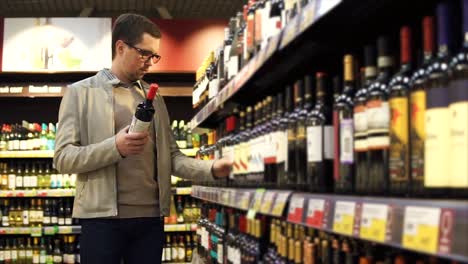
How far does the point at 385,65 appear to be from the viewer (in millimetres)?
1664

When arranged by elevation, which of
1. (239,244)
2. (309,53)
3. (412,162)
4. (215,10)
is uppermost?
(215,10)

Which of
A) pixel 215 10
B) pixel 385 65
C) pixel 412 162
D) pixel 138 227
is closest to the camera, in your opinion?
pixel 412 162

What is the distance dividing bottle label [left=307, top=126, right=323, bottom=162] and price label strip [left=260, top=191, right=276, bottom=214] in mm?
327

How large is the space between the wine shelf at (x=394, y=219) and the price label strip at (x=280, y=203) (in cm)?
1

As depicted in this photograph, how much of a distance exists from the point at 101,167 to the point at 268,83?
0.88 m

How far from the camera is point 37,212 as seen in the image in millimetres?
6961

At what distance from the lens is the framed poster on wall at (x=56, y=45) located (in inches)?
278

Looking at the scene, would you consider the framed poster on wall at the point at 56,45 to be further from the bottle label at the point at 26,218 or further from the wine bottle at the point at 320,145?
the wine bottle at the point at 320,145

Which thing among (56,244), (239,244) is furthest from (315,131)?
(56,244)

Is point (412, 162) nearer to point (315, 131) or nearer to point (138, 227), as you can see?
point (315, 131)

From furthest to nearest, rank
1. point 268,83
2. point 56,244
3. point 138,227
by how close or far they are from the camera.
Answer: point 56,244, point 268,83, point 138,227

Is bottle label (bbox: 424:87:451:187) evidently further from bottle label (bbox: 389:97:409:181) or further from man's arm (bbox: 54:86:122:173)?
man's arm (bbox: 54:86:122:173)

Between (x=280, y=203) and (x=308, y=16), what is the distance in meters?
0.64

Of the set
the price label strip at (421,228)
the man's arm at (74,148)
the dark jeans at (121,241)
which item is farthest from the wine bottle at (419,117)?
the dark jeans at (121,241)
